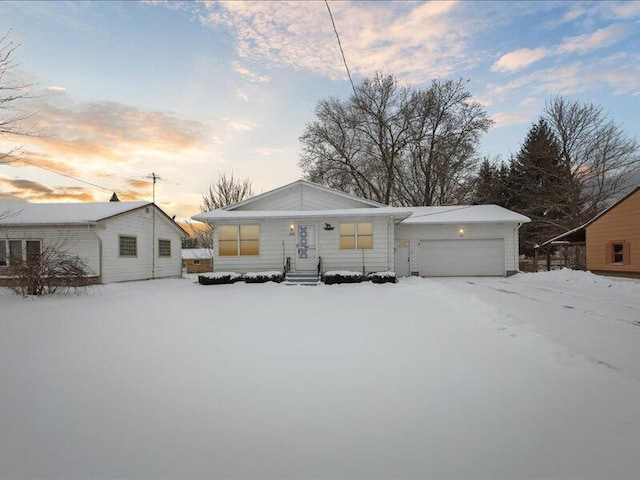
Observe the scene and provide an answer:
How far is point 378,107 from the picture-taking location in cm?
2919

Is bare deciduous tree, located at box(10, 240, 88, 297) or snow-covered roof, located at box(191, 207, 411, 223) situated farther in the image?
snow-covered roof, located at box(191, 207, 411, 223)

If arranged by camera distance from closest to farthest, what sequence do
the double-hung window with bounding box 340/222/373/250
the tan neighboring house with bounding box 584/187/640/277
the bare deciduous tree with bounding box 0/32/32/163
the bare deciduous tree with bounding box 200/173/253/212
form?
1. the bare deciduous tree with bounding box 0/32/32/163
2. the tan neighboring house with bounding box 584/187/640/277
3. the double-hung window with bounding box 340/222/373/250
4. the bare deciduous tree with bounding box 200/173/253/212

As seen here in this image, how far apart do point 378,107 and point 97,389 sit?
97.4ft

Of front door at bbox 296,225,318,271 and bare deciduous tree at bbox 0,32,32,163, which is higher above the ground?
bare deciduous tree at bbox 0,32,32,163

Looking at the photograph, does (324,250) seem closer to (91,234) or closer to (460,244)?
(460,244)

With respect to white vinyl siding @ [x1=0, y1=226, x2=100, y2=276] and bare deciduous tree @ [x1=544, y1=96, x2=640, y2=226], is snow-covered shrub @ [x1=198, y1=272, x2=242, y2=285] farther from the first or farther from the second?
bare deciduous tree @ [x1=544, y1=96, x2=640, y2=226]

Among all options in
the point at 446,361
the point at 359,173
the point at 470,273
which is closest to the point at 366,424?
the point at 446,361

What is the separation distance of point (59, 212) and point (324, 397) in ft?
65.2

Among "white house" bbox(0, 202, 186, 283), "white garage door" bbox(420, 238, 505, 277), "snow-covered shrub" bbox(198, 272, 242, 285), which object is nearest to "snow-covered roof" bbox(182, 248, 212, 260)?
"white house" bbox(0, 202, 186, 283)

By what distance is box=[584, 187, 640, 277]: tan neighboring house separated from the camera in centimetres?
1475

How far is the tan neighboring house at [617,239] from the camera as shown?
48.4ft

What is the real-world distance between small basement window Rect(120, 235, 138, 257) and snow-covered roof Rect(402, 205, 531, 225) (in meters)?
15.2

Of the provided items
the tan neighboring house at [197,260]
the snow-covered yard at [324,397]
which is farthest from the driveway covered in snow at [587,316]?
the tan neighboring house at [197,260]

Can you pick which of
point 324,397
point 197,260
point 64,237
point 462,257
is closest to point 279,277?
point 462,257
